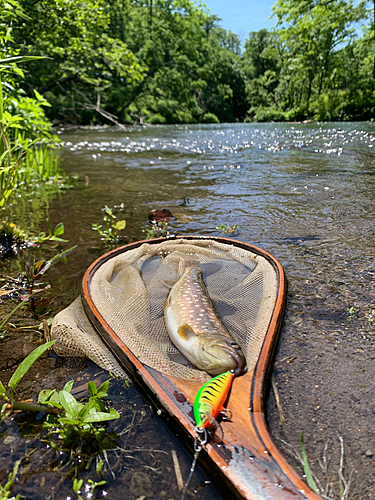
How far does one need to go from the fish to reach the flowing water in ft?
1.02

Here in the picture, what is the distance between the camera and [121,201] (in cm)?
624

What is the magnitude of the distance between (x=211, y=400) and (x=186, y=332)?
67 centimetres

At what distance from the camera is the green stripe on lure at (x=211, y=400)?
4.63 ft

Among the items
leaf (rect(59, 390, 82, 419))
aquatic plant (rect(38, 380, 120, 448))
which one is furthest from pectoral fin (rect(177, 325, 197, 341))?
leaf (rect(59, 390, 82, 419))

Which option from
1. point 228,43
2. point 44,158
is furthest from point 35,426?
point 228,43

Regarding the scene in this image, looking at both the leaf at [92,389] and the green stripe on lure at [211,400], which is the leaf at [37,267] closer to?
the leaf at [92,389]

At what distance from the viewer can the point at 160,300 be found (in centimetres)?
270

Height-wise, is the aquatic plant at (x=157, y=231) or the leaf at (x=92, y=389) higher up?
the aquatic plant at (x=157, y=231)

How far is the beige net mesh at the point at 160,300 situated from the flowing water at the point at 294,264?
0.20 m

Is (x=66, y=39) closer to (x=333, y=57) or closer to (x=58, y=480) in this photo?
(x=58, y=480)

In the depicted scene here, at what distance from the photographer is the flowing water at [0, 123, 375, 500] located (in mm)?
1503

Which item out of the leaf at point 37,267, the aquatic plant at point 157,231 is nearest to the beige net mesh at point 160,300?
the leaf at point 37,267

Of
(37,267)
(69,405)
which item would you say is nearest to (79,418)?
(69,405)

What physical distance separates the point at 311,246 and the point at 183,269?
63.2 inches
